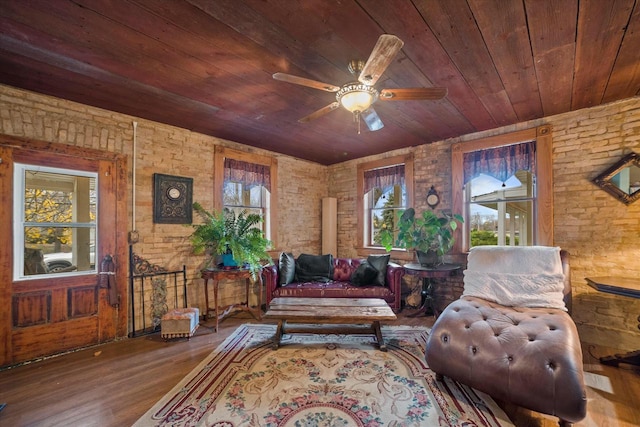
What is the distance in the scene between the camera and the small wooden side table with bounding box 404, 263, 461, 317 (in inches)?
143

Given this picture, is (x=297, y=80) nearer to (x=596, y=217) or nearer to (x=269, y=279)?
(x=269, y=279)

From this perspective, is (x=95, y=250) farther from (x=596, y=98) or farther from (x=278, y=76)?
(x=596, y=98)

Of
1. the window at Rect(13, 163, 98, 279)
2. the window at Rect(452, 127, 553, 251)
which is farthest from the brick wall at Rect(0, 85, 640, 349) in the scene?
the window at Rect(13, 163, 98, 279)

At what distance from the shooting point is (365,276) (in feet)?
13.1

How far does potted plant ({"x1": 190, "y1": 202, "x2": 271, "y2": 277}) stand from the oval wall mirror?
4.08 m

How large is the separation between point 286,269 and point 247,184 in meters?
1.58

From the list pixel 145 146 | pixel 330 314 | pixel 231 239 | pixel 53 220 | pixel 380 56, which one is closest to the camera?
pixel 380 56

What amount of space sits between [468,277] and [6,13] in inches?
167

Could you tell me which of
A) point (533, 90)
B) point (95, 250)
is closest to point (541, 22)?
point (533, 90)

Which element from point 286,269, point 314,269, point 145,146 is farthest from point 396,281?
point 145,146

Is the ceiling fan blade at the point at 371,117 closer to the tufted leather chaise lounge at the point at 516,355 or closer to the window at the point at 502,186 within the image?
the tufted leather chaise lounge at the point at 516,355

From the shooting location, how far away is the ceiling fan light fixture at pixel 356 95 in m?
2.10

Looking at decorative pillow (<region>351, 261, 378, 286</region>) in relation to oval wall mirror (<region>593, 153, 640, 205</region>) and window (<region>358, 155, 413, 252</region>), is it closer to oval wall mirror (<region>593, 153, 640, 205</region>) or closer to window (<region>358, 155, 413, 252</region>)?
window (<region>358, 155, 413, 252</region>)

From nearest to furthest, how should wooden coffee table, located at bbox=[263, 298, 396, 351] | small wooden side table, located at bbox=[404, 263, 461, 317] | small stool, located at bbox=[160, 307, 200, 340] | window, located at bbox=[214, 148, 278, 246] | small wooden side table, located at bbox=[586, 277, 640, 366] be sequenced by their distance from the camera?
small wooden side table, located at bbox=[586, 277, 640, 366]
wooden coffee table, located at bbox=[263, 298, 396, 351]
small stool, located at bbox=[160, 307, 200, 340]
small wooden side table, located at bbox=[404, 263, 461, 317]
window, located at bbox=[214, 148, 278, 246]
